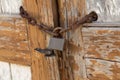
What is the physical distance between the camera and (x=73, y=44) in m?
1.00

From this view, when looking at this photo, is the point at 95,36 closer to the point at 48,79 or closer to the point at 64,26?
the point at 64,26

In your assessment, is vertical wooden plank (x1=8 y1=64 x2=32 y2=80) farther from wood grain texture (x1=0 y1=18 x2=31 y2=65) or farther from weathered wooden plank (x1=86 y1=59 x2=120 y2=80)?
weathered wooden plank (x1=86 y1=59 x2=120 y2=80)

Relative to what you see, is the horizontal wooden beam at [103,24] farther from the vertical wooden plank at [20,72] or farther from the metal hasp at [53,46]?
the vertical wooden plank at [20,72]

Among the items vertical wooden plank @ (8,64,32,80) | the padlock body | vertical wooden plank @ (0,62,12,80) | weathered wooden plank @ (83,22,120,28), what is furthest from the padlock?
vertical wooden plank @ (0,62,12,80)

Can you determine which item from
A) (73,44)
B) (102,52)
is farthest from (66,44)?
(102,52)

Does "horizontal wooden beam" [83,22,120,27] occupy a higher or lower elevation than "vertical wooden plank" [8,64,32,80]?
higher

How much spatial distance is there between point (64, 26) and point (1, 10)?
1.07ft

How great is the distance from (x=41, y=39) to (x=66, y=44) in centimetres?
11

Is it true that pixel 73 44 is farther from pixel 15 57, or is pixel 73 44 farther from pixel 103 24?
pixel 15 57

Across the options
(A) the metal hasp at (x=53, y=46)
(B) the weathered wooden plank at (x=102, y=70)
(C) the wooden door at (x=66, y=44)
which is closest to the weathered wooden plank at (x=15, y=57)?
(C) the wooden door at (x=66, y=44)

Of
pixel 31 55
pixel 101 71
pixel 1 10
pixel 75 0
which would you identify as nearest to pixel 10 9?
pixel 1 10

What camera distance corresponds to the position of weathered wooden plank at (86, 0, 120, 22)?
884 millimetres

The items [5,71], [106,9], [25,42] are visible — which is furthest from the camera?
[5,71]

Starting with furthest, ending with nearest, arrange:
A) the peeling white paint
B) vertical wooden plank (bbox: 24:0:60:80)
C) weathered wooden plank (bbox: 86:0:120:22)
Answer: the peeling white paint → vertical wooden plank (bbox: 24:0:60:80) → weathered wooden plank (bbox: 86:0:120:22)
